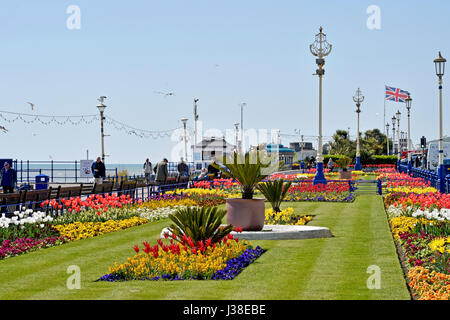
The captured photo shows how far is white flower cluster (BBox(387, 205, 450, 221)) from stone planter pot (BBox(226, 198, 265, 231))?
3.69 m

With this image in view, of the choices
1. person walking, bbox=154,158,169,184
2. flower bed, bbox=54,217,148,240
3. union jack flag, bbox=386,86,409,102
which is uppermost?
union jack flag, bbox=386,86,409,102

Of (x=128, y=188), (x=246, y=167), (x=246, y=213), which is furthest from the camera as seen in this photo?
(x=128, y=188)

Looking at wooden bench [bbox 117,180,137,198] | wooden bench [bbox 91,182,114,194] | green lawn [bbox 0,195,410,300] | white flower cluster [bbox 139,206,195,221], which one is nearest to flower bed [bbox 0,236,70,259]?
green lawn [bbox 0,195,410,300]

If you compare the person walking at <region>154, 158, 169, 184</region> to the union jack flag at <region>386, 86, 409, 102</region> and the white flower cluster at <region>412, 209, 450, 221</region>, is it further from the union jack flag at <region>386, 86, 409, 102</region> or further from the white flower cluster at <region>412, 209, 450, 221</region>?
the union jack flag at <region>386, 86, 409, 102</region>

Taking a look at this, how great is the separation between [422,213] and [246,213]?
14.2 feet

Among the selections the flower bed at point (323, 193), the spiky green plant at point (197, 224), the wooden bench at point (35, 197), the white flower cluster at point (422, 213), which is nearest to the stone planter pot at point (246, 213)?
the spiky green plant at point (197, 224)

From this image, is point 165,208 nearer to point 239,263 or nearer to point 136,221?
point 136,221

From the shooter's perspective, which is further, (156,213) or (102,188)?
(102,188)

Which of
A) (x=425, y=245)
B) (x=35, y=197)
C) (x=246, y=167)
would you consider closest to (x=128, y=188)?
(x=35, y=197)

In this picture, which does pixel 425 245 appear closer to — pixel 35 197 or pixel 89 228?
pixel 89 228

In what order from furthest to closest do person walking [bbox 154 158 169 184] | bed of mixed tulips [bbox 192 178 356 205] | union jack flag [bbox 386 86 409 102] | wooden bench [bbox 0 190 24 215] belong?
union jack flag [bbox 386 86 409 102], person walking [bbox 154 158 169 184], bed of mixed tulips [bbox 192 178 356 205], wooden bench [bbox 0 190 24 215]

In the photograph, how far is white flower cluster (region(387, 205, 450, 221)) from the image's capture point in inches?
568

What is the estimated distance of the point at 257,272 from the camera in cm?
1045

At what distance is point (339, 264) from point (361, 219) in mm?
8032
